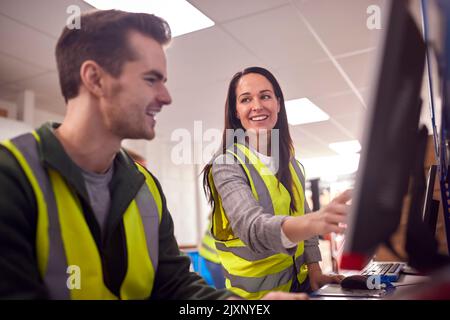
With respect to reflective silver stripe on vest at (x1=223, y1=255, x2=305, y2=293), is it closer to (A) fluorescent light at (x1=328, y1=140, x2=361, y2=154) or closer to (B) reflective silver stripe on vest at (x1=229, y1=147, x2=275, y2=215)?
(B) reflective silver stripe on vest at (x1=229, y1=147, x2=275, y2=215)

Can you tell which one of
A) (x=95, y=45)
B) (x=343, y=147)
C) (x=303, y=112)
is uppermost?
(x=303, y=112)

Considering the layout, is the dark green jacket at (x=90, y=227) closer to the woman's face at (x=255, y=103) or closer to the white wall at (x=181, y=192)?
the woman's face at (x=255, y=103)

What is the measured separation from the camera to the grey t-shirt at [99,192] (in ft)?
2.29

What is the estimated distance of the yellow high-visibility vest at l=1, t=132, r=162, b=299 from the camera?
0.59m

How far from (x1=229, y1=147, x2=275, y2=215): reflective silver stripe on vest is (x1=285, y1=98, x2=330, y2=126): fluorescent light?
2500mm

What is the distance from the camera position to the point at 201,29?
7.29 ft

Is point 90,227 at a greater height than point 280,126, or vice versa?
point 280,126

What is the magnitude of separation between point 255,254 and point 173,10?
1.46 metres

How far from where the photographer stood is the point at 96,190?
719 millimetres

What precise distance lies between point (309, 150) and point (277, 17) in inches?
138

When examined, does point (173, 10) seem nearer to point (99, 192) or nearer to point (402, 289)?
point (99, 192)

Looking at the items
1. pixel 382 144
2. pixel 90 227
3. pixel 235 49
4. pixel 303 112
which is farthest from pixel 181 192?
pixel 382 144
